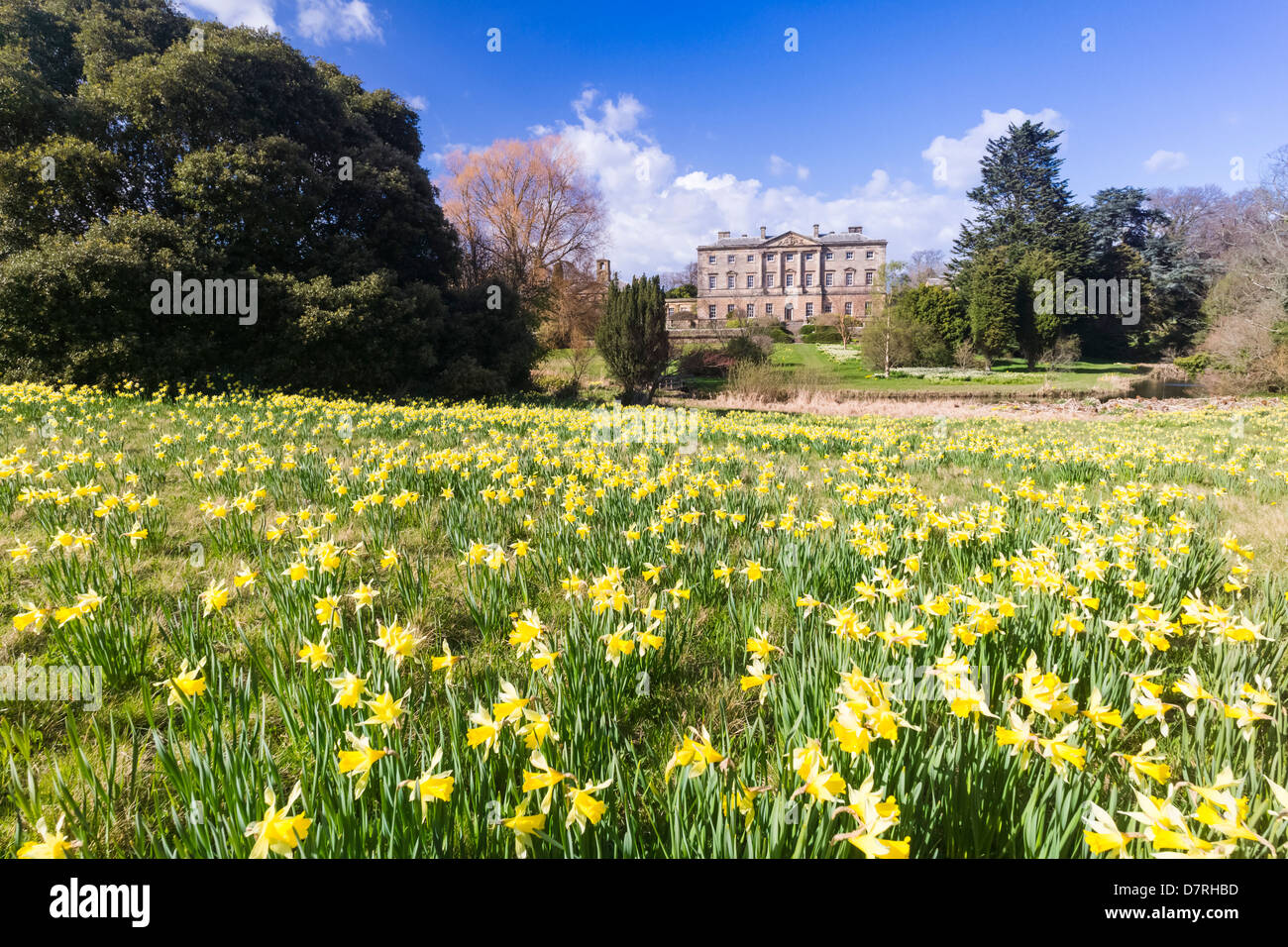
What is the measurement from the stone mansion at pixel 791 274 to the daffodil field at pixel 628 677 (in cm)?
5877

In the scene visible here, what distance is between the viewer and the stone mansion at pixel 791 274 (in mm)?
60188

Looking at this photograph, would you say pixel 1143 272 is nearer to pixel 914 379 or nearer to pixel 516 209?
pixel 914 379

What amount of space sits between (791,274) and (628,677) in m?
66.4

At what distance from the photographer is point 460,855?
1.12 metres

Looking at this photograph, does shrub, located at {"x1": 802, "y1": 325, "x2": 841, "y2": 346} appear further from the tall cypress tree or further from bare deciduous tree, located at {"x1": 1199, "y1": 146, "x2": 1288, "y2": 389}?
the tall cypress tree

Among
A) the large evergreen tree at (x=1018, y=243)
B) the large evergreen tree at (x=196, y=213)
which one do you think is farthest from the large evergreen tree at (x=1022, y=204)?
the large evergreen tree at (x=196, y=213)

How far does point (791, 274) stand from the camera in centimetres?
6153

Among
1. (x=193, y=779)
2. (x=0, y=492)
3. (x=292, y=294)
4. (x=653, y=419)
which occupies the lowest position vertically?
(x=193, y=779)

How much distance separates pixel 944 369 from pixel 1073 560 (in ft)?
117

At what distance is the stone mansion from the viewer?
60.2 metres

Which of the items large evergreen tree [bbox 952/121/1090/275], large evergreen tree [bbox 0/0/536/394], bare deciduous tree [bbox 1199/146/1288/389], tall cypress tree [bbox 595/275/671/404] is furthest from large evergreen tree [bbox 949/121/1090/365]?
large evergreen tree [bbox 0/0/536/394]

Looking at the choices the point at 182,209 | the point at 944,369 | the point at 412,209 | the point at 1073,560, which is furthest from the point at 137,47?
the point at 944,369
